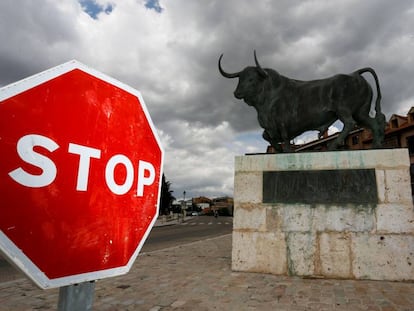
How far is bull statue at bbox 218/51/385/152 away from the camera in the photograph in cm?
602

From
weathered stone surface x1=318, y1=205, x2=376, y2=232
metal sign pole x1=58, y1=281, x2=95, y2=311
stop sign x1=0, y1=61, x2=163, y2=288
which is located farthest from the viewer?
weathered stone surface x1=318, y1=205, x2=376, y2=232

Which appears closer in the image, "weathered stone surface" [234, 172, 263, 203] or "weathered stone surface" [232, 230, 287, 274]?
"weathered stone surface" [232, 230, 287, 274]

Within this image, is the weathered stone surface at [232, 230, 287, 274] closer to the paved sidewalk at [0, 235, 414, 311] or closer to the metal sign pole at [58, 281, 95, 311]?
the paved sidewalk at [0, 235, 414, 311]

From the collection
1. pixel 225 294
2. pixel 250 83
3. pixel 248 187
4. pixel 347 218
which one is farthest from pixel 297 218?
pixel 250 83

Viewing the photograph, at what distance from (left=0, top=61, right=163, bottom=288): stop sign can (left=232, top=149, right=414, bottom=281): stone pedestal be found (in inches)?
184

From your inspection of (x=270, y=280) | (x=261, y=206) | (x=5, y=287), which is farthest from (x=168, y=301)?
(x=5, y=287)

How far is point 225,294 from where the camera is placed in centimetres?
415

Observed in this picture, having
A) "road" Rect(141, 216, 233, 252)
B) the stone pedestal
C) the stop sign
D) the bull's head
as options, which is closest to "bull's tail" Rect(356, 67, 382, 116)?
the stone pedestal

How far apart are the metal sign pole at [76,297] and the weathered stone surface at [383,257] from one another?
524 centimetres

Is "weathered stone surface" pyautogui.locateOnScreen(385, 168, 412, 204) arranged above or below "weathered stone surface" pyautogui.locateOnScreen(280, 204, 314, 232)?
above

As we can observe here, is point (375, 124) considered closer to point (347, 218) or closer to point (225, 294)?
point (347, 218)

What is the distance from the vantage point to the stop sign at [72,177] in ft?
2.46

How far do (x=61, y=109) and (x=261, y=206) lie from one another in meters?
5.12

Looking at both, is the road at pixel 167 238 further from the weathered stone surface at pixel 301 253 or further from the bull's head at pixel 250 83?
the bull's head at pixel 250 83
